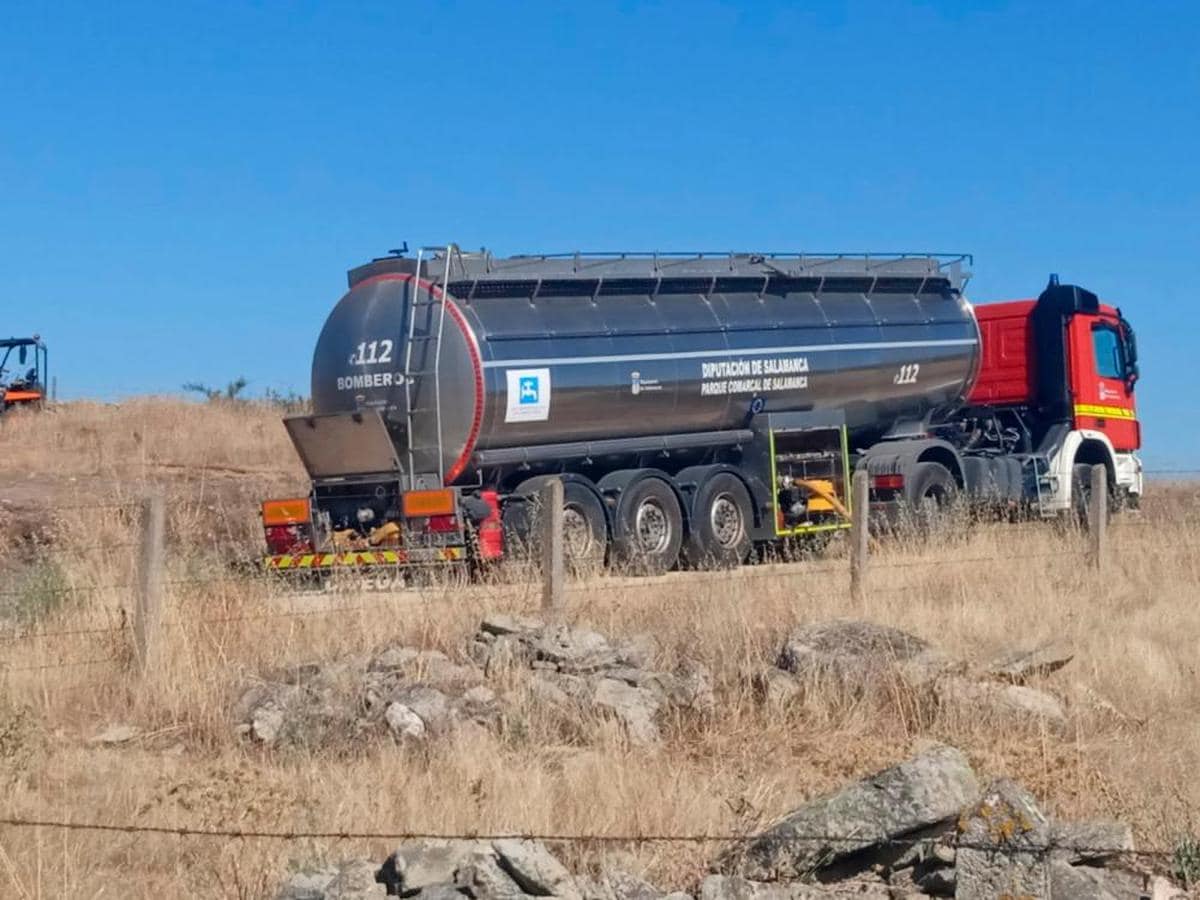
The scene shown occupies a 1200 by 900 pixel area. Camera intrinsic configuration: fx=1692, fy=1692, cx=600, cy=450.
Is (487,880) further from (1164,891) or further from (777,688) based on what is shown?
(777,688)

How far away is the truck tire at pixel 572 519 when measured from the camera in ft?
54.1

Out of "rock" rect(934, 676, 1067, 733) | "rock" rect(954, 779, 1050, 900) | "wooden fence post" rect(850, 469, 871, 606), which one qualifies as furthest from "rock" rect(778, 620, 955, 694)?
"rock" rect(954, 779, 1050, 900)

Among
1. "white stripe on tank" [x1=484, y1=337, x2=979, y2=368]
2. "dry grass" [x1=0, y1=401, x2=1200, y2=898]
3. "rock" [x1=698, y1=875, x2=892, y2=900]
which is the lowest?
"rock" [x1=698, y1=875, x2=892, y2=900]

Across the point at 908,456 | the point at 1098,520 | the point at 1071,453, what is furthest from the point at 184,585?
the point at 1071,453

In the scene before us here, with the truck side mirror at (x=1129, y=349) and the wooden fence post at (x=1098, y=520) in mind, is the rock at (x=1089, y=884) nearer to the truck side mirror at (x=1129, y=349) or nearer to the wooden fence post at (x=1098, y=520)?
the wooden fence post at (x=1098, y=520)

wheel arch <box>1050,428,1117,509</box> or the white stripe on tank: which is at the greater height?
the white stripe on tank

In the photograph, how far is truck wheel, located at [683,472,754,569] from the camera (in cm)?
1880

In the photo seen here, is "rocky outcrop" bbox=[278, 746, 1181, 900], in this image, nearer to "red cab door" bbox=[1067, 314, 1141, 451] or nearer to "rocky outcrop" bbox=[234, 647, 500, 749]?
"rocky outcrop" bbox=[234, 647, 500, 749]

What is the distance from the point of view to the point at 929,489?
21297mm

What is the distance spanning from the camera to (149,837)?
7316 millimetres

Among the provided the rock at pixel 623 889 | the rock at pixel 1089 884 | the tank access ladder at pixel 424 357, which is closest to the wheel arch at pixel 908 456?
the tank access ladder at pixel 424 357

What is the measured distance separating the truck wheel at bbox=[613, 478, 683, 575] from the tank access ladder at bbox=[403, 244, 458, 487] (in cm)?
211

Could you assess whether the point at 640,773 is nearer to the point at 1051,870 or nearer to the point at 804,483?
the point at 1051,870

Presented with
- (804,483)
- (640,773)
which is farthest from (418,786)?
(804,483)
